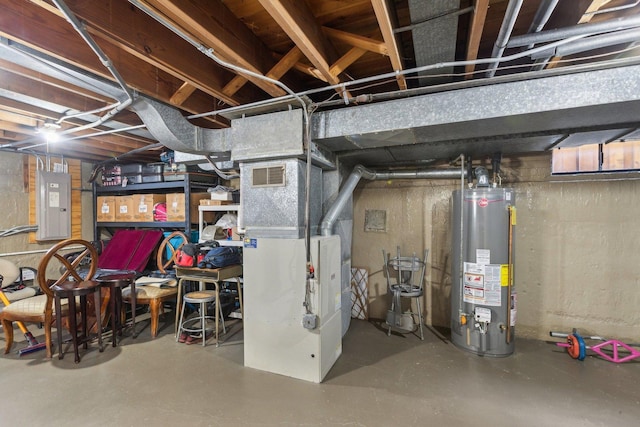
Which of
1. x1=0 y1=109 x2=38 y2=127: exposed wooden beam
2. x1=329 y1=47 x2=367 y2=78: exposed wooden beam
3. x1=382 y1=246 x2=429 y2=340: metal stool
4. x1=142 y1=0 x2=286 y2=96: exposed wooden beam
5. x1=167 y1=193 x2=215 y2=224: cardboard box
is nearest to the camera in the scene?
x1=142 y1=0 x2=286 y2=96: exposed wooden beam

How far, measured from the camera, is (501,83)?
183 centimetres

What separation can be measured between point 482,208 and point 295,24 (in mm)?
2321

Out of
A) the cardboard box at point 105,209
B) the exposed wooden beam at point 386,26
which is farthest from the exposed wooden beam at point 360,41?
the cardboard box at point 105,209

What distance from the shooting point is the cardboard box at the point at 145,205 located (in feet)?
14.0

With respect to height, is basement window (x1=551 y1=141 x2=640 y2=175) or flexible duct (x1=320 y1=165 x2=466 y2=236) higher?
A: basement window (x1=551 y1=141 x2=640 y2=175)

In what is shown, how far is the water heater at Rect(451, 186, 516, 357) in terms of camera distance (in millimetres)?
2668

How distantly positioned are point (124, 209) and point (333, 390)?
13.7 feet

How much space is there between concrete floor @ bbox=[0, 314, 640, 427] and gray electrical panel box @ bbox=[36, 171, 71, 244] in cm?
188

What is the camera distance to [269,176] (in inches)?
95.1

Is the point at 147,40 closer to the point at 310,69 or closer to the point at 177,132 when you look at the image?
the point at 177,132

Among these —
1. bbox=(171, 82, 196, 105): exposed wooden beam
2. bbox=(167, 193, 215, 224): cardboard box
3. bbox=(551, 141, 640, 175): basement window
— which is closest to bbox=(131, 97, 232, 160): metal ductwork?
bbox=(171, 82, 196, 105): exposed wooden beam

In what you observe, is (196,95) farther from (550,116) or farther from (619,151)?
(619,151)

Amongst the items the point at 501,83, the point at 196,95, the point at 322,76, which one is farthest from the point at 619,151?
the point at 196,95

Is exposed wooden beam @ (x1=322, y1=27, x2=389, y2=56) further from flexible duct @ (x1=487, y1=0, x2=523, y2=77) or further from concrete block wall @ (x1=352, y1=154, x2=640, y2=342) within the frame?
concrete block wall @ (x1=352, y1=154, x2=640, y2=342)
